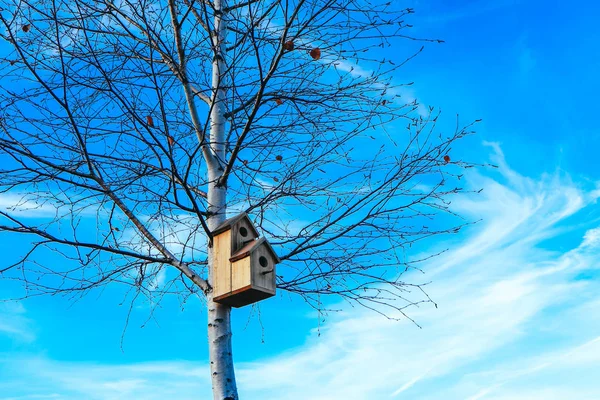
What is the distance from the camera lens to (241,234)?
152 inches

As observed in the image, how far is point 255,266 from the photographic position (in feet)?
12.0

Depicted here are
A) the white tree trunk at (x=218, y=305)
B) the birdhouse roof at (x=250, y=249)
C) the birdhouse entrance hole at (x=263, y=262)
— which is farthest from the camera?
the birdhouse entrance hole at (x=263, y=262)

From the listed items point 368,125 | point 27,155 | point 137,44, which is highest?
point 137,44

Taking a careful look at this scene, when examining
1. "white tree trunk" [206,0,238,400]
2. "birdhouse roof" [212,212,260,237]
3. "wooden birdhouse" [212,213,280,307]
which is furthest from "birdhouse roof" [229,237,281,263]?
"white tree trunk" [206,0,238,400]

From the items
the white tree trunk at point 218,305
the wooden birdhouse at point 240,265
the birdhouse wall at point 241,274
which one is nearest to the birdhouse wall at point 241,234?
the wooden birdhouse at point 240,265

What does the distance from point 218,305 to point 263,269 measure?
374 mm

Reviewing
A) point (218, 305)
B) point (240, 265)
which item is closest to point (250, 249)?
point (240, 265)

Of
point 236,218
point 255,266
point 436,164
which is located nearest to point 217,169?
point 236,218

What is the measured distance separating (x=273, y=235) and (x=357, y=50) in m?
1.57

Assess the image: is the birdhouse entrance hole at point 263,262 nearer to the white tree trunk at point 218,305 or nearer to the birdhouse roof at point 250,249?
the birdhouse roof at point 250,249

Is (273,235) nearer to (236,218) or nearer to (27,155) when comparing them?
(236,218)

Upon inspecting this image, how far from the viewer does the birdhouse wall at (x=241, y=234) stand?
3770 millimetres

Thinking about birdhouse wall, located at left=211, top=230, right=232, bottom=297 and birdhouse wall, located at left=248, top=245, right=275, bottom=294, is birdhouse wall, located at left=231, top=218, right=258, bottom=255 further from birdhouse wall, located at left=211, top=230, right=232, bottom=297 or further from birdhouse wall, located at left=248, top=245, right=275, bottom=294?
birdhouse wall, located at left=248, top=245, right=275, bottom=294

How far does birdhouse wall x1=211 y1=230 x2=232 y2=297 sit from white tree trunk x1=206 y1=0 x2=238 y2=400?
0.30 ft
